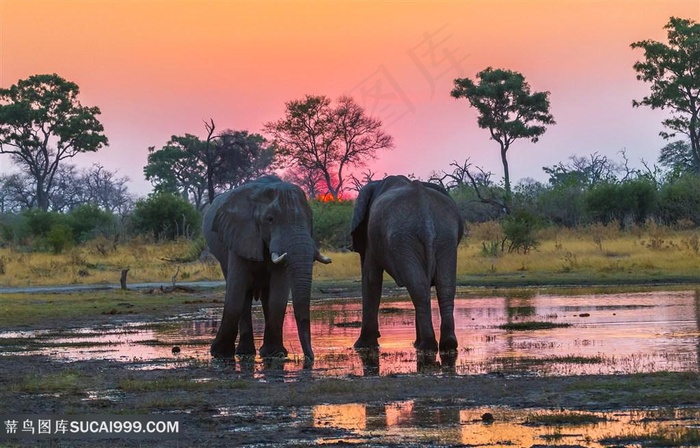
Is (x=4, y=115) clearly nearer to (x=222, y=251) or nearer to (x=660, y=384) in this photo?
(x=222, y=251)

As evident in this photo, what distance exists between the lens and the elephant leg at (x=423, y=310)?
1512cm

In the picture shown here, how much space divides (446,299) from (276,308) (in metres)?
2.11

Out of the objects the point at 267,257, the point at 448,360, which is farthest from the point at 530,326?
the point at 267,257

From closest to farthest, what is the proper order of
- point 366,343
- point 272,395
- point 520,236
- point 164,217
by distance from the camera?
point 272,395 → point 366,343 → point 520,236 → point 164,217

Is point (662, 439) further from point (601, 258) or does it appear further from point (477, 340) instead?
point (601, 258)

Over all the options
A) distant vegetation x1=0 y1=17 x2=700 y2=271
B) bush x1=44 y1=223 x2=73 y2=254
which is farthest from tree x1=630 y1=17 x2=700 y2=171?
bush x1=44 y1=223 x2=73 y2=254

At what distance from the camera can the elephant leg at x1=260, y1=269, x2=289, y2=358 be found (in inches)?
584

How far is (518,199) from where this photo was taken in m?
60.4

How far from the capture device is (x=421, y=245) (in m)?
15.4

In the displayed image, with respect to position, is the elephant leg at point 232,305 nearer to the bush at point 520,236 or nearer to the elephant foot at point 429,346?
the elephant foot at point 429,346

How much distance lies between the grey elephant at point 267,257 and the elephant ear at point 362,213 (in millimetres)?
1841

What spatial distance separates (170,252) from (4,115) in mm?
33022

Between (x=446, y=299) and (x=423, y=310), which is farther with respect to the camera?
(x=446, y=299)

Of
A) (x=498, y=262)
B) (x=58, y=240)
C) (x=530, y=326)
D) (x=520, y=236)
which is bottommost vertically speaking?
(x=530, y=326)
